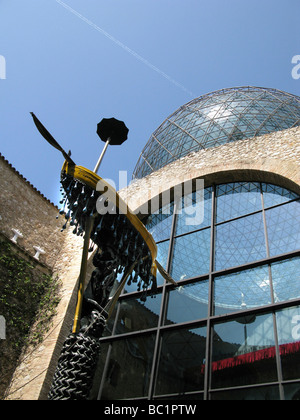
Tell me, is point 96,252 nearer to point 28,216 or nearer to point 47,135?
point 47,135

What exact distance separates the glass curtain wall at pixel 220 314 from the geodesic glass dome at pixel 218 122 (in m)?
6.29

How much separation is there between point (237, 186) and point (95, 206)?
5.42 meters

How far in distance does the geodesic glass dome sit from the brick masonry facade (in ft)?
15.6

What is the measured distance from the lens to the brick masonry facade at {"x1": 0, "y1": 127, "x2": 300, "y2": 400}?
7668 millimetres

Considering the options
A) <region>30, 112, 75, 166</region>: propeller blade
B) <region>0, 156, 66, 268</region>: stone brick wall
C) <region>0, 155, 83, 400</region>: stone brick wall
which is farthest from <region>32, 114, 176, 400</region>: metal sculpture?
<region>0, 156, 66, 268</region>: stone brick wall

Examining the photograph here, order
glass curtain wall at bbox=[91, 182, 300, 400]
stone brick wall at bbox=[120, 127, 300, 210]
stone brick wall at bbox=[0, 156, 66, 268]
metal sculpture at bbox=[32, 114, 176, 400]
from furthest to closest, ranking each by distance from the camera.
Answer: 1. stone brick wall at bbox=[0, 156, 66, 268]
2. stone brick wall at bbox=[120, 127, 300, 210]
3. glass curtain wall at bbox=[91, 182, 300, 400]
4. metal sculpture at bbox=[32, 114, 176, 400]

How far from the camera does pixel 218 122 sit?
50.9 ft

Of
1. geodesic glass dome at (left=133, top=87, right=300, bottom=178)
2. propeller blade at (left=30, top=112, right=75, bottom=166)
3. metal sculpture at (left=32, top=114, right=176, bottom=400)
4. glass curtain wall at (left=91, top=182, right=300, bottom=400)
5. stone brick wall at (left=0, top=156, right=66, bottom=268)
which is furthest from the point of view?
geodesic glass dome at (left=133, top=87, right=300, bottom=178)

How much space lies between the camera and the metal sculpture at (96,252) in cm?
381

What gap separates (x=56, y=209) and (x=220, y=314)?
655 centimetres

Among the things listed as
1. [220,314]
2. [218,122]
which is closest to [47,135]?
[220,314]

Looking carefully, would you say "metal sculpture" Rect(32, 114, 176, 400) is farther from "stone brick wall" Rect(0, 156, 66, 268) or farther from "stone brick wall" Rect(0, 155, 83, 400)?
"stone brick wall" Rect(0, 156, 66, 268)

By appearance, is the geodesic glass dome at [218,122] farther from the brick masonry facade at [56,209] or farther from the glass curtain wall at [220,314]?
the glass curtain wall at [220,314]
